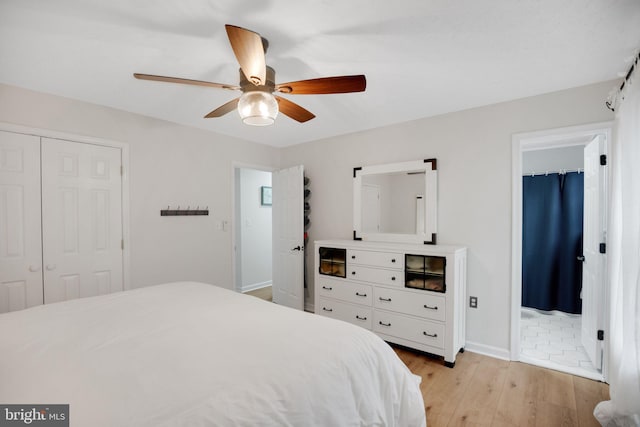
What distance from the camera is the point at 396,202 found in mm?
3314

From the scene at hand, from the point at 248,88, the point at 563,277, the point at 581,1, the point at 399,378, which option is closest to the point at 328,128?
the point at 248,88

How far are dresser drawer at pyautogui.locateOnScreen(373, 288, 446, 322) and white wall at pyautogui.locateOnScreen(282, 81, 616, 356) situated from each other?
0.48 m

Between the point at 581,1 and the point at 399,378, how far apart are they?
2053 mm

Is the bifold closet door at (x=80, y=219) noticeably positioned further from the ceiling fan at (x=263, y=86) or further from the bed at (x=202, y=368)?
the ceiling fan at (x=263, y=86)

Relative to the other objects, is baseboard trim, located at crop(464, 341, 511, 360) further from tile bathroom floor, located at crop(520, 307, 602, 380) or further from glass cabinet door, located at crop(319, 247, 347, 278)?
glass cabinet door, located at crop(319, 247, 347, 278)

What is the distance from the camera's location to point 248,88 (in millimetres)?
1714

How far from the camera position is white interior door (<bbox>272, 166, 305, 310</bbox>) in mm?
3922

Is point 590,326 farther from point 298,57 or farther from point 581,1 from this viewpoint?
point 298,57

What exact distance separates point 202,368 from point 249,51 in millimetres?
1386

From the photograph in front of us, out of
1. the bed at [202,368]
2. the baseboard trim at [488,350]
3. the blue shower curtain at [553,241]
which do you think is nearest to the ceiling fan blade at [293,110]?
the bed at [202,368]

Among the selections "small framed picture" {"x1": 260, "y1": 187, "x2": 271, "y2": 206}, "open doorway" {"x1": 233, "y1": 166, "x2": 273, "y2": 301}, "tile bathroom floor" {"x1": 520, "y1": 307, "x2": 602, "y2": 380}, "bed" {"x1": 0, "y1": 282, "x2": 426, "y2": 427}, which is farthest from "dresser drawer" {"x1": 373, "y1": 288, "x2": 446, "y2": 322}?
"small framed picture" {"x1": 260, "y1": 187, "x2": 271, "y2": 206}

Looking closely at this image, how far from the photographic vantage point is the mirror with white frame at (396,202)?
10.1 ft

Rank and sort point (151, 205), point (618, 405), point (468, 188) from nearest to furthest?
point (618, 405) → point (468, 188) → point (151, 205)

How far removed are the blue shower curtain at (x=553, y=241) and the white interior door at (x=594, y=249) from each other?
110 centimetres
